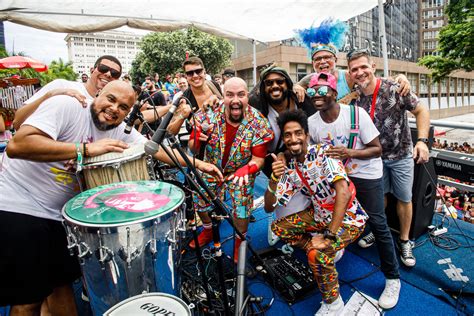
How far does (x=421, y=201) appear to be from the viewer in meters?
3.39

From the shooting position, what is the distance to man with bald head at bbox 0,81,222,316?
5.81 ft

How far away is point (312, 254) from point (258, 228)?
1780 mm

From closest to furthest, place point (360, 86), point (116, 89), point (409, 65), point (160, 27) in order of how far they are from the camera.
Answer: point (116, 89), point (360, 86), point (160, 27), point (409, 65)

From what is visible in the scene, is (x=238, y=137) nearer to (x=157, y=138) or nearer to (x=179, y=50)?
(x=157, y=138)

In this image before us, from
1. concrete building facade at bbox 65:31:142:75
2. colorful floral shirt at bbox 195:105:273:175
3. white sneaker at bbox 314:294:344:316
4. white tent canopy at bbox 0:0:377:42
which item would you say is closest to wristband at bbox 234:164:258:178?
colorful floral shirt at bbox 195:105:273:175

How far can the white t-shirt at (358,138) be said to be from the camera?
2.56 metres

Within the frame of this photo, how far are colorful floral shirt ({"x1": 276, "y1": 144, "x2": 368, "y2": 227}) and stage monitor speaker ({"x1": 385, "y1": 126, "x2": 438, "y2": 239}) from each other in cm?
120

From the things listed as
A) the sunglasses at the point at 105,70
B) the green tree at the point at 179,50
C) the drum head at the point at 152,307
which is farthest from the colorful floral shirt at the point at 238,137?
the green tree at the point at 179,50

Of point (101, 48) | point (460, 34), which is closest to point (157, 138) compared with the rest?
point (460, 34)

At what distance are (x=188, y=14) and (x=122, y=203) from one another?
3.17 m

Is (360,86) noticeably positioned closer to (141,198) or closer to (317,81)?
(317,81)

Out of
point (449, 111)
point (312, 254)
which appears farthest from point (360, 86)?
point (449, 111)

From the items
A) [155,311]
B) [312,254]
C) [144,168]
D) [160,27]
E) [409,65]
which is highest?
[409,65]

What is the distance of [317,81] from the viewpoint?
251 centimetres
